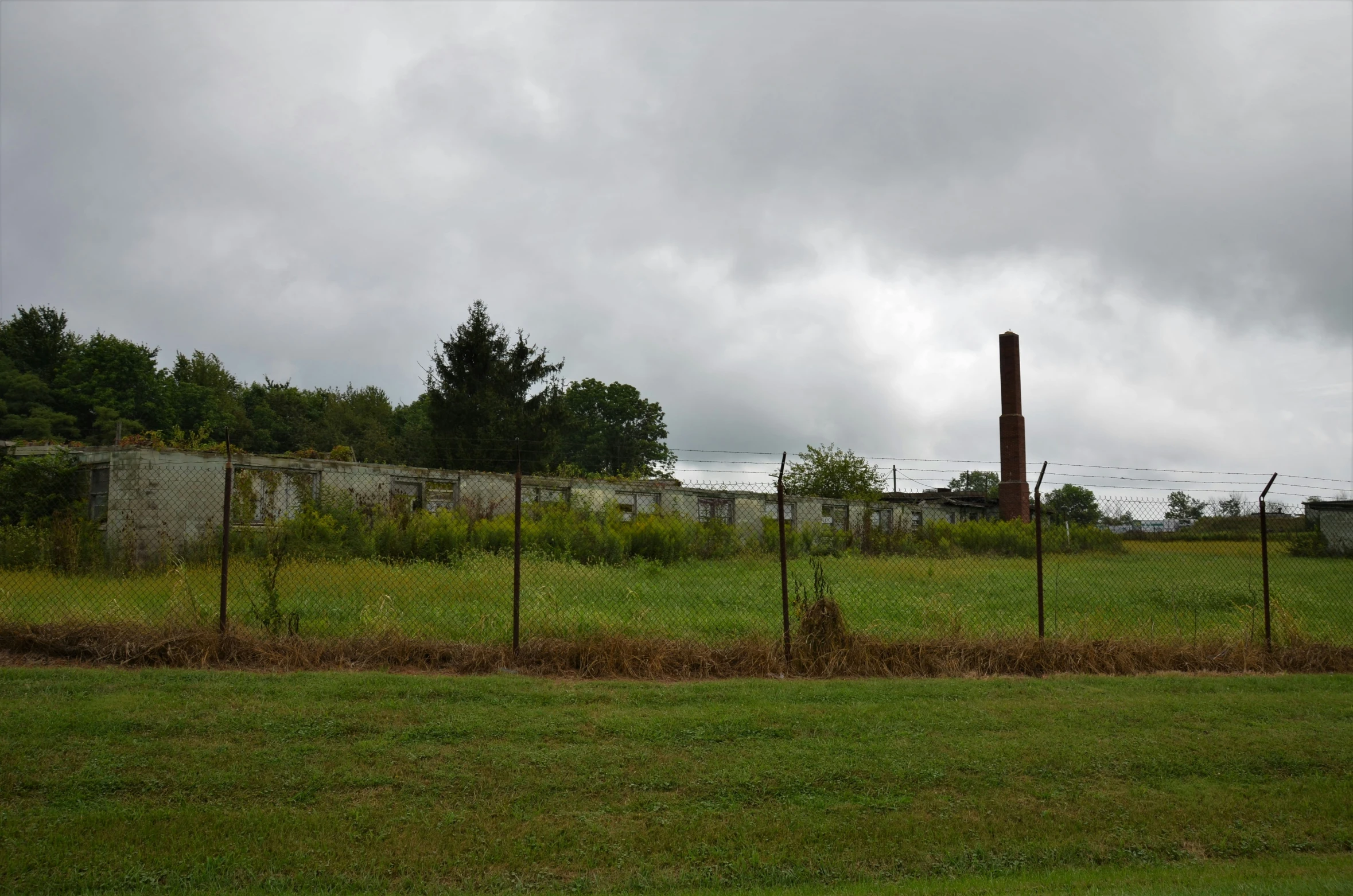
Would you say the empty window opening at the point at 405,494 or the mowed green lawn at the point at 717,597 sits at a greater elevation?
the empty window opening at the point at 405,494

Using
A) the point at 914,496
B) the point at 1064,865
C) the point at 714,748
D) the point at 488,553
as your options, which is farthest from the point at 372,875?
the point at 914,496

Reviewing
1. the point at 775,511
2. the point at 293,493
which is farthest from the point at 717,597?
the point at 775,511

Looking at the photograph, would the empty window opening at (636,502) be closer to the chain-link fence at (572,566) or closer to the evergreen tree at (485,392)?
the chain-link fence at (572,566)

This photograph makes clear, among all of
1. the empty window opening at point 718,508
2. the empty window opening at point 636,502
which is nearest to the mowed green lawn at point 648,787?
the empty window opening at point 636,502

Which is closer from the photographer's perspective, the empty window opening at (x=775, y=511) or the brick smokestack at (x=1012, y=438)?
the empty window opening at (x=775, y=511)

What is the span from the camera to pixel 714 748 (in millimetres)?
5945

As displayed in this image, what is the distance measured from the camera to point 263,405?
53031mm

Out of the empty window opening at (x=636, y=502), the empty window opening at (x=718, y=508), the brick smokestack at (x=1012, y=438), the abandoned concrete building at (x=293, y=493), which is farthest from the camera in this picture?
the brick smokestack at (x=1012, y=438)

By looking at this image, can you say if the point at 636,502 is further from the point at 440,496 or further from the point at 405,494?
the point at 405,494

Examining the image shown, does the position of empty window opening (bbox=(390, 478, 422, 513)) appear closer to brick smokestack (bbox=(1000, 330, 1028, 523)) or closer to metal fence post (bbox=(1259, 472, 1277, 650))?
metal fence post (bbox=(1259, 472, 1277, 650))

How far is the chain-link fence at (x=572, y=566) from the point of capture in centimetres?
917

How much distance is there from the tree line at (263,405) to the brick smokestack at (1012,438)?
14682 mm

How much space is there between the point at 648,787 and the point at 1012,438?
3531 cm

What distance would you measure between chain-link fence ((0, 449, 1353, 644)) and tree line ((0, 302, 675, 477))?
13.6 meters
